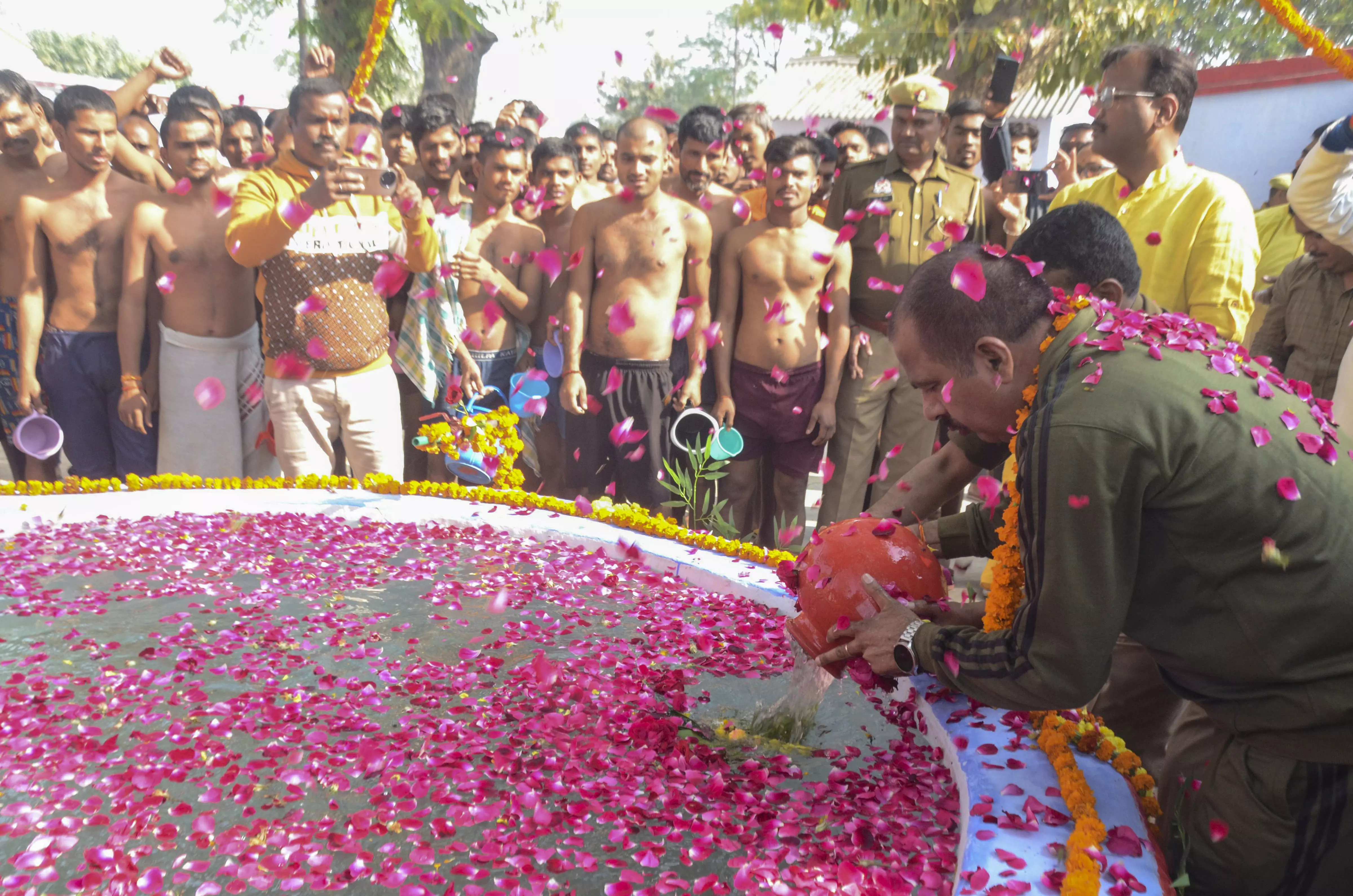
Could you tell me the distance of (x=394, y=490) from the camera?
5016mm

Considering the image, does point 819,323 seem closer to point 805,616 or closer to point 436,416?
point 436,416

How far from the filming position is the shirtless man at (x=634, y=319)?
18.6 ft

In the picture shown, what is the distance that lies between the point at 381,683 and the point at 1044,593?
2201mm

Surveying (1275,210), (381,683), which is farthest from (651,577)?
(1275,210)

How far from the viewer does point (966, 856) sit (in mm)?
2217

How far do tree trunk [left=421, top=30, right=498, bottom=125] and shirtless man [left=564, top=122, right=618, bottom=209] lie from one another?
8982 mm

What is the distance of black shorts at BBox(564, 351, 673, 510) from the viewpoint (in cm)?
573

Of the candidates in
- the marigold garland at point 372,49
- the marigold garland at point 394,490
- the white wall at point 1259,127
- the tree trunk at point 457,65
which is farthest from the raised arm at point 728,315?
the white wall at point 1259,127

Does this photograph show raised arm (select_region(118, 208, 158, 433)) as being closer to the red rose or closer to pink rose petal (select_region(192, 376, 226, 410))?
pink rose petal (select_region(192, 376, 226, 410))

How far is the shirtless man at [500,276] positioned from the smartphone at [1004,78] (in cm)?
290

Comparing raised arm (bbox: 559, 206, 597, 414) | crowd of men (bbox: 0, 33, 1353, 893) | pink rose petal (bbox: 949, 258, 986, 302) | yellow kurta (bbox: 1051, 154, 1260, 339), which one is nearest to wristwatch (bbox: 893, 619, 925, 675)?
pink rose petal (bbox: 949, 258, 986, 302)

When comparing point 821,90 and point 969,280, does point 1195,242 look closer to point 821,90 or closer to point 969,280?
point 969,280

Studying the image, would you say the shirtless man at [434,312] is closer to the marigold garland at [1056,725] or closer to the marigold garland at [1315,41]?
the marigold garland at [1056,725]

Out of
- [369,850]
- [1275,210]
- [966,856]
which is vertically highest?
[1275,210]
